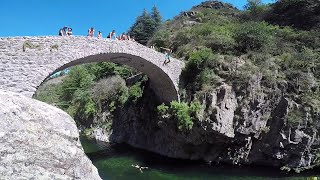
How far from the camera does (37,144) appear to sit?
4.12 metres

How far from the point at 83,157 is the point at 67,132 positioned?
1.28ft

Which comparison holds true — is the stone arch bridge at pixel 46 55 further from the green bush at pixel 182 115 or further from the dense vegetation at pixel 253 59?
the dense vegetation at pixel 253 59

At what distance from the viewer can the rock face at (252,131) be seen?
58.7 ft

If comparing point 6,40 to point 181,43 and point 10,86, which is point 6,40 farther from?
point 181,43

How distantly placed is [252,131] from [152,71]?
730 centimetres

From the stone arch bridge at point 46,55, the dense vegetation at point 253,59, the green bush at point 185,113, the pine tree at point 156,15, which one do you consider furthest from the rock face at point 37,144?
the pine tree at point 156,15

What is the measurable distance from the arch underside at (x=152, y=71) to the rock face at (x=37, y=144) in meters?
13.0

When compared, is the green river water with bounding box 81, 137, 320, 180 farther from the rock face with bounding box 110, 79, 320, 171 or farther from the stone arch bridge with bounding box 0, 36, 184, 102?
the stone arch bridge with bounding box 0, 36, 184, 102

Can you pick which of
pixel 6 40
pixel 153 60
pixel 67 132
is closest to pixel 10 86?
pixel 6 40

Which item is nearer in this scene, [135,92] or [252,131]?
[252,131]

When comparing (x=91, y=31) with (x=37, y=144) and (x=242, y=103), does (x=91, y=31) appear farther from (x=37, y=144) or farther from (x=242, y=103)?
(x=37, y=144)

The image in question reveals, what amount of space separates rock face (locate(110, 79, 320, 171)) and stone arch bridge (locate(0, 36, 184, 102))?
4714mm

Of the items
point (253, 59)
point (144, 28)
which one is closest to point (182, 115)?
point (253, 59)

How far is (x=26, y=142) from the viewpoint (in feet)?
13.3
